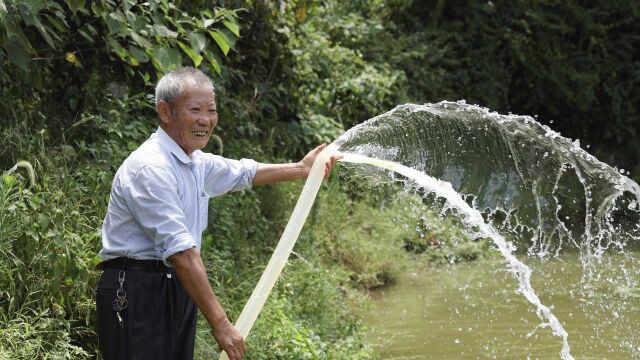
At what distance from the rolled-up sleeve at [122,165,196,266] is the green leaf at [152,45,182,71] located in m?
2.39

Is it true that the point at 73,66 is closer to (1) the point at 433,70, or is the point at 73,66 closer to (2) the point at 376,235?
(2) the point at 376,235

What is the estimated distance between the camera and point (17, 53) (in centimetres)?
538

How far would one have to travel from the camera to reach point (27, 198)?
510cm

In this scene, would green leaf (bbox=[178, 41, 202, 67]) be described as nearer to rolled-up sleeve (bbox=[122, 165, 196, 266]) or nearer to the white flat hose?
the white flat hose

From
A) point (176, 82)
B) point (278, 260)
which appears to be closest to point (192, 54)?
point (176, 82)

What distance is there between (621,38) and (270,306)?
11698 mm

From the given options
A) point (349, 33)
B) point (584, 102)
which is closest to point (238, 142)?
point (349, 33)

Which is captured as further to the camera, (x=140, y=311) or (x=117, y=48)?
(x=117, y=48)

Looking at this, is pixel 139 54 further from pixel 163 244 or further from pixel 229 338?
pixel 229 338

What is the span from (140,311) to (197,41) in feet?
8.57

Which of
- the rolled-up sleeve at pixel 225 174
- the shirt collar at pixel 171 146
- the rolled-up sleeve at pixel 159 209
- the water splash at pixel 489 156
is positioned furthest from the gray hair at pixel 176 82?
the water splash at pixel 489 156

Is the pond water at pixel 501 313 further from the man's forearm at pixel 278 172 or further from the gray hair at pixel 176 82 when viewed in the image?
the gray hair at pixel 176 82

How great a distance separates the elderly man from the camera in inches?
139

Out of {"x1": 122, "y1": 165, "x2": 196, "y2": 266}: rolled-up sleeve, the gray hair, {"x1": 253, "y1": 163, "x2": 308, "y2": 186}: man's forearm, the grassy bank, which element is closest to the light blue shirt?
{"x1": 122, "y1": 165, "x2": 196, "y2": 266}: rolled-up sleeve
